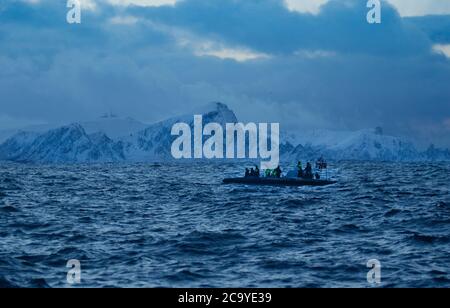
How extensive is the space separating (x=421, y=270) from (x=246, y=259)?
6.49 m

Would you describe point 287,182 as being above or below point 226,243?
above

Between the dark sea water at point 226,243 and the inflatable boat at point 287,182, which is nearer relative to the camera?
the dark sea water at point 226,243

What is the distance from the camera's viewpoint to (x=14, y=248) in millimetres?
25375

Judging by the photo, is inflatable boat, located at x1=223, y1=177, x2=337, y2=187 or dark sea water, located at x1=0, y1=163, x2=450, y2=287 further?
inflatable boat, located at x1=223, y1=177, x2=337, y2=187

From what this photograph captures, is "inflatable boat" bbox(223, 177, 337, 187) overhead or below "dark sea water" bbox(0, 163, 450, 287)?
overhead

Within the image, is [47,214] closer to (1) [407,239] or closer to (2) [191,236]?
(2) [191,236]

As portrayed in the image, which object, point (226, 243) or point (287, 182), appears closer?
point (226, 243)

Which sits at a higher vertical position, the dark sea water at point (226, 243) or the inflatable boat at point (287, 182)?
the inflatable boat at point (287, 182)

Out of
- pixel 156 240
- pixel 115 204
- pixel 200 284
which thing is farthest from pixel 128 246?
pixel 115 204
